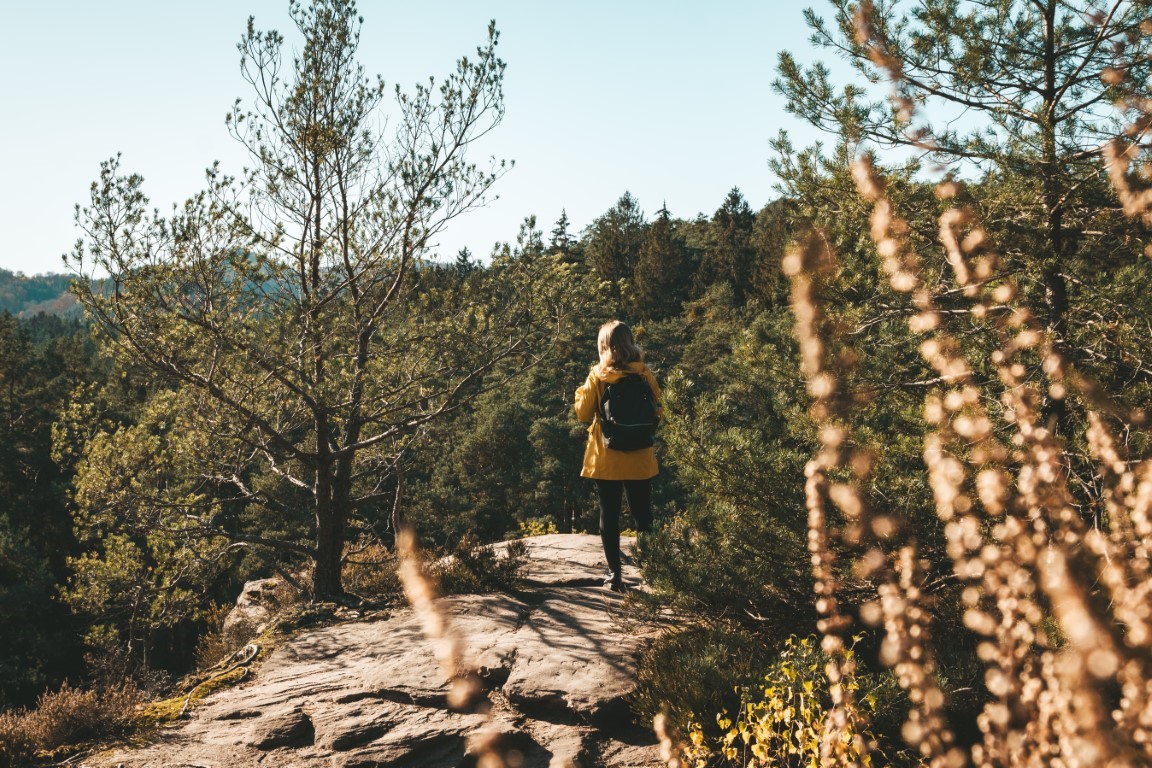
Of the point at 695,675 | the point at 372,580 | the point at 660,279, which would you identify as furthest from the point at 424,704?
the point at 660,279

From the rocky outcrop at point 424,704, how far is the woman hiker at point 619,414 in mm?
1161

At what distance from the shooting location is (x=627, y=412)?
18.9 ft

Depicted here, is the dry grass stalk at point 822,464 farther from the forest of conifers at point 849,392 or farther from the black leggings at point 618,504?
the black leggings at point 618,504

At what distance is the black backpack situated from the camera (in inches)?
226

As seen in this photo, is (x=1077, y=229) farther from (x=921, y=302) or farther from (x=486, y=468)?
(x=486, y=468)

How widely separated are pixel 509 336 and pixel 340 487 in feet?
8.65

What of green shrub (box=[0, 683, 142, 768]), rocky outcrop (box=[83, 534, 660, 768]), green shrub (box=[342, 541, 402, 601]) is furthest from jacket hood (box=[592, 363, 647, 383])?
green shrub (box=[0, 683, 142, 768])

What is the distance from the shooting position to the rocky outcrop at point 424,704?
438cm

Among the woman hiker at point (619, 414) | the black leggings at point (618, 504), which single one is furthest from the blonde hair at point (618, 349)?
the black leggings at point (618, 504)

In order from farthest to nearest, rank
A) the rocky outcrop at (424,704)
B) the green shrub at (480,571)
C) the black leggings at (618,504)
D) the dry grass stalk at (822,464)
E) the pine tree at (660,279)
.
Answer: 1. the pine tree at (660,279)
2. the green shrub at (480,571)
3. the black leggings at (618,504)
4. the rocky outcrop at (424,704)
5. the dry grass stalk at (822,464)

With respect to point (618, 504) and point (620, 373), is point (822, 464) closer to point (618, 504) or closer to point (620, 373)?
point (620, 373)

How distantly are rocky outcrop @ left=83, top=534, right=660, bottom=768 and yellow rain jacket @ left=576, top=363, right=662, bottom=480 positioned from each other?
46.9 inches

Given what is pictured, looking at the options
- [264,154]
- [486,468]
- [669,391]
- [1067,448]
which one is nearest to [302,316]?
[264,154]

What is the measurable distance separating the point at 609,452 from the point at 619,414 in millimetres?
342
